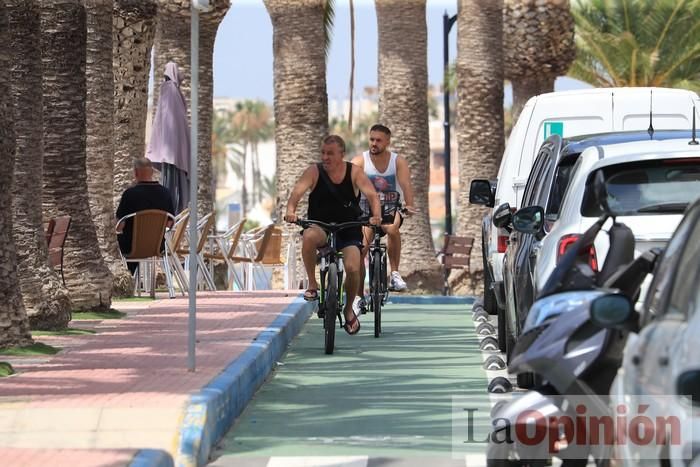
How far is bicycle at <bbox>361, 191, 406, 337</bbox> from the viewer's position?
62.3 feet

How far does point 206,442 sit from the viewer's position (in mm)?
10625

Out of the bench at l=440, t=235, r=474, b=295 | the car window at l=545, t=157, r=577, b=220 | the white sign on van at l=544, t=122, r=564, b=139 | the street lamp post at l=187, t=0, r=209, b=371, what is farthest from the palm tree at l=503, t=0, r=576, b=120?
the street lamp post at l=187, t=0, r=209, b=371

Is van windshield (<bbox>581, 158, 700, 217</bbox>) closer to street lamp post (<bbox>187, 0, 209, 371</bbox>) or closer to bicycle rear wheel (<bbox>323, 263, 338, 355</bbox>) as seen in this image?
street lamp post (<bbox>187, 0, 209, 371</bbox>)

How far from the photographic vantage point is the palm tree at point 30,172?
16891mm

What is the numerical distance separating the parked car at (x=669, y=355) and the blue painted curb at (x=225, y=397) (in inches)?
129

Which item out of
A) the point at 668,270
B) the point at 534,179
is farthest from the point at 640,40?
the point at 668,270

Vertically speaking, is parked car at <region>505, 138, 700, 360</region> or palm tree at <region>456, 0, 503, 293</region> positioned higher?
palm tree at <region>456, 0, 503, 293</region>

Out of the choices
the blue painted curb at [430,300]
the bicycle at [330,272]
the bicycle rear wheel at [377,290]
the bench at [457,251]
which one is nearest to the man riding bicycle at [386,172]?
the bicycle rear wheel at [377,290]

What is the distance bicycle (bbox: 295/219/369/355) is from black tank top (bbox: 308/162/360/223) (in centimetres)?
15

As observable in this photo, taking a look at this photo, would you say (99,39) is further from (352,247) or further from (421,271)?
(421,271)

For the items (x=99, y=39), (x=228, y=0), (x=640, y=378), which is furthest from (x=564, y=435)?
(x=228, y=0)

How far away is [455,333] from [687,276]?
41.2 ft

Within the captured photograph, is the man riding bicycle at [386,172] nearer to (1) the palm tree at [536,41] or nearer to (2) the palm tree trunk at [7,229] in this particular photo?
(2) the palm tree trunk at [7,229]

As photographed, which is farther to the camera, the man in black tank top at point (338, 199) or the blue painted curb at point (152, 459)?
the man in black tank top at point (338, 199)
